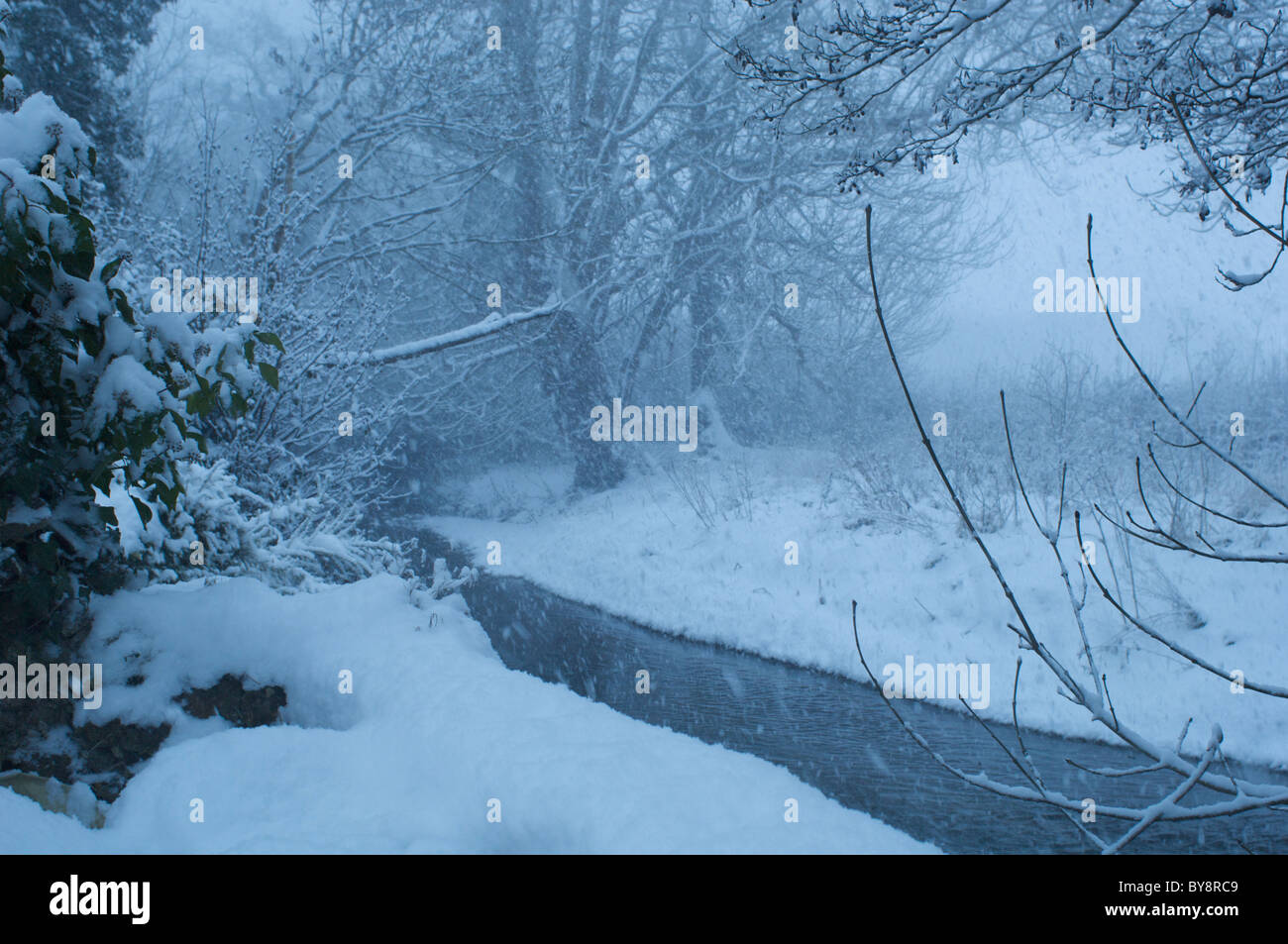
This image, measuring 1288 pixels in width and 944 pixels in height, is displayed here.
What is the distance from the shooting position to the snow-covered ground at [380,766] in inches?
130

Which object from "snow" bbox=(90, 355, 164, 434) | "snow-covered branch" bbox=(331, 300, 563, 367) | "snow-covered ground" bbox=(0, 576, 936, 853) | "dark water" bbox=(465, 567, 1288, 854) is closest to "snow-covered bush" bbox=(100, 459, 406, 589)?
"snow-covered ground" bbox=(0, 576, 936, 853)

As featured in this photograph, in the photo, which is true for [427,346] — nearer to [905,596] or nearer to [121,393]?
[905,596]

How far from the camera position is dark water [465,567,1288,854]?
458cm

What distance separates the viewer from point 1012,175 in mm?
21922

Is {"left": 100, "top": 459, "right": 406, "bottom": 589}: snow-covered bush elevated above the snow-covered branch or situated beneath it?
situated beneath

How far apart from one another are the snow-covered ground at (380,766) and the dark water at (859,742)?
1215 millimetres

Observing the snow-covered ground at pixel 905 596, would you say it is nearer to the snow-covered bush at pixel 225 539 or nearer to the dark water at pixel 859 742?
the dark water at pixel 859 742

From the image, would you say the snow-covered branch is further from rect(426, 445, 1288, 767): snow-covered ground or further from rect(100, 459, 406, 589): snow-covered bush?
rect(426, 445, 1288, 767): snow-covered ground

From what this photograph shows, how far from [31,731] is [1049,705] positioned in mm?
6765

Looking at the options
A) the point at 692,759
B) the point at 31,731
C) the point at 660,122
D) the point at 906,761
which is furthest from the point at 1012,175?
the point at 31,731

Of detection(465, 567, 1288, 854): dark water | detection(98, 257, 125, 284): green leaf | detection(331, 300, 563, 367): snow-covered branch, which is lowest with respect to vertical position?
detection(465, 567, 1288, 854): dark water

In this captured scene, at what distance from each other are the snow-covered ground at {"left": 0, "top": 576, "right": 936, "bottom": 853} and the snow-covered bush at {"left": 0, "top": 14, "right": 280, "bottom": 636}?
0.67 meters
